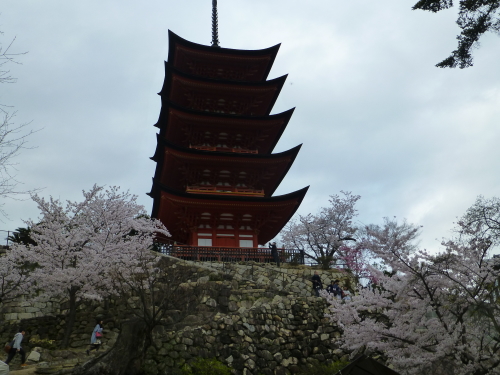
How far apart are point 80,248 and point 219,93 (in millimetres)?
13884

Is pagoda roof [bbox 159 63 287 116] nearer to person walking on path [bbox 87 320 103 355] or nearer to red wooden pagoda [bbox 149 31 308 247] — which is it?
red wooden pagoda [bbox 149 31 308 247]

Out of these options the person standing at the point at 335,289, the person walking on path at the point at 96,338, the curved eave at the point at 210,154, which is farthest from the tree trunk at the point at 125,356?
the curved eave at the point at 210,154

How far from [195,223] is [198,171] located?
10.6ft

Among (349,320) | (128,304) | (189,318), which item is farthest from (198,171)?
(349,320)

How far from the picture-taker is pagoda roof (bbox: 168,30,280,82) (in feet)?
92.2

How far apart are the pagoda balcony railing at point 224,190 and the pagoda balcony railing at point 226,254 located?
146 inches

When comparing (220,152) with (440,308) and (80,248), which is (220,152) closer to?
(80,248)

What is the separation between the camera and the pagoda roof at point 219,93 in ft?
88.0

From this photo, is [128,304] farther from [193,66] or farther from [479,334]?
[193,66]

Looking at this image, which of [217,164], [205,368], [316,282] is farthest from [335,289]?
[217,164]

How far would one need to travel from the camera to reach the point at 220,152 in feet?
77.9

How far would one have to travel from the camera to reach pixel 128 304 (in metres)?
16.3

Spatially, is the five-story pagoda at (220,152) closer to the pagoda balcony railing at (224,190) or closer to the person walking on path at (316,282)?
the pagoda balcony railing at (224,190)

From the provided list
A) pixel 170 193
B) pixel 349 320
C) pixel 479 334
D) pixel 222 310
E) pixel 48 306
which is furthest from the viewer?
pixel 170 193
